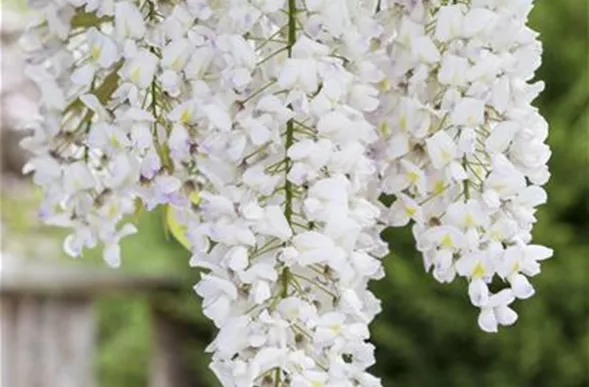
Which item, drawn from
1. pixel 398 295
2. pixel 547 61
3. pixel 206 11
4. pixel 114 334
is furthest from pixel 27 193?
pixel 206 11

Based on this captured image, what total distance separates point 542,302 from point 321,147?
1777mm

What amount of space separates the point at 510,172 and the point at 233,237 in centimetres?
13

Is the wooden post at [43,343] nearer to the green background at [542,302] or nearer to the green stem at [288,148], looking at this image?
the green background at [542,302]

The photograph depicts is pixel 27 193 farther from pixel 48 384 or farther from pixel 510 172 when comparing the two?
pixel 510 172

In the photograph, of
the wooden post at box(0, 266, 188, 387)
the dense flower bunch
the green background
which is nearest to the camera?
the dense flower bunch

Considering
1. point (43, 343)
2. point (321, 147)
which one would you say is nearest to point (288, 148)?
point (321, 147)

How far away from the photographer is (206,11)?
61 cm

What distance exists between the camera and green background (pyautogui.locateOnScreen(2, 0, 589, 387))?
2271mm

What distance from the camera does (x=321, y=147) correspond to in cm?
57

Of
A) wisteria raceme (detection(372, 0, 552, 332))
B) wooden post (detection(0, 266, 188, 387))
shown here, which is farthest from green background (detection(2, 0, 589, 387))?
wisteria raceme (detection(372, 0, 552, 332))

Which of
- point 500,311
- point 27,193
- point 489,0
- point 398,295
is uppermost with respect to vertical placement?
point 27,193

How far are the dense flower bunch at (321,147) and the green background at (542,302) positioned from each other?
1.65m

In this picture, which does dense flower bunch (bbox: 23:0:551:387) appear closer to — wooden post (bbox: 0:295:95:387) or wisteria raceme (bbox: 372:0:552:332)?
wisteria raceme (bbox: 372:0:552:332)

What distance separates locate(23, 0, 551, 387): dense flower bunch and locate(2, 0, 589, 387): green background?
5.43 ft
